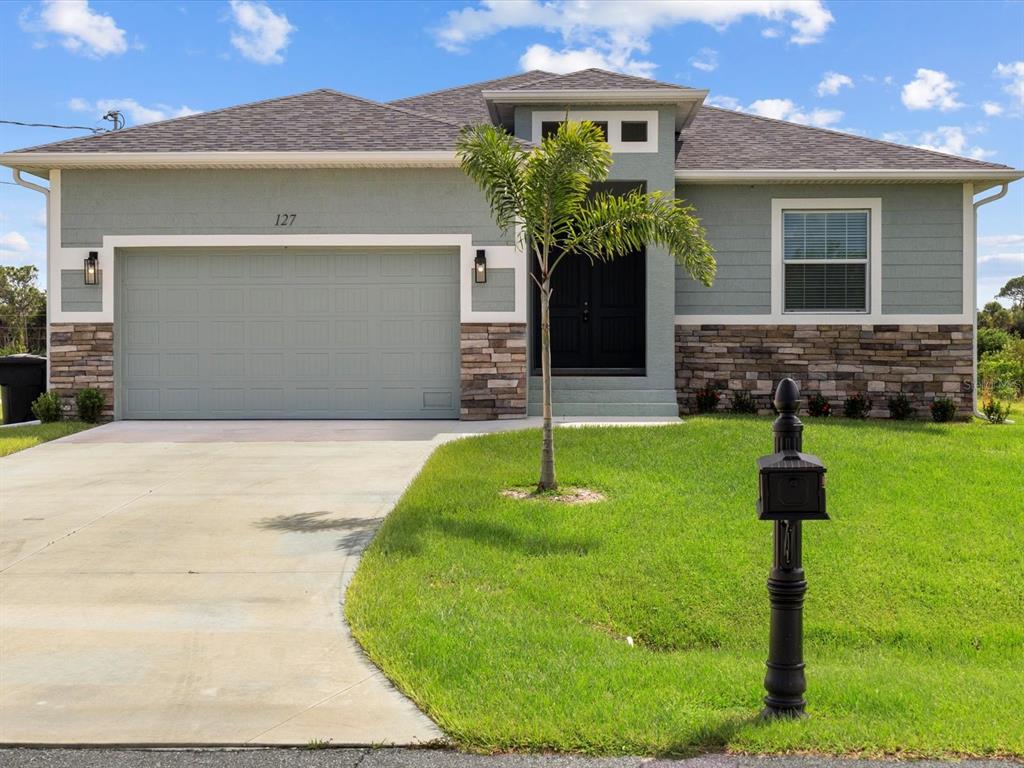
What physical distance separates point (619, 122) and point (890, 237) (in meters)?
4.63

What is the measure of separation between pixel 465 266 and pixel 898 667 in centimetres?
937

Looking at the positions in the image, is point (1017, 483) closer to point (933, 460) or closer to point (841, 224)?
point (933, 460)

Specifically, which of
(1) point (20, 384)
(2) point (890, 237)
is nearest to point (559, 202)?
(2) point (890, 237)

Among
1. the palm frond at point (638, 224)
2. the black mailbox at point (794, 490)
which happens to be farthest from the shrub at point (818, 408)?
the black mailbox at point (794, 490)

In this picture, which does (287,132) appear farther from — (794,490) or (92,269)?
(794,490)

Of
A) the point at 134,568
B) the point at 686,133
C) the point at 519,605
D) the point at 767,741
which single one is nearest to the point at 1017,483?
the point at 519,605

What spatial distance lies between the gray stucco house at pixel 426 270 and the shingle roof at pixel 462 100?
→ 8.81 ft

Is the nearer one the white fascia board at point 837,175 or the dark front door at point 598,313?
the white fascia board at point 837,175

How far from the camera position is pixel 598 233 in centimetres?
885

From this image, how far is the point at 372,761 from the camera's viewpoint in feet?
12.1

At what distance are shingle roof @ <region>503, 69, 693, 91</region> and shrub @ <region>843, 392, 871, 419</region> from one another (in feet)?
17.6

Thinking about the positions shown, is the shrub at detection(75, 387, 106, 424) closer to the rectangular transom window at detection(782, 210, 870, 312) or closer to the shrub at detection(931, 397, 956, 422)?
the rectangular transom window at detection(782, 210, 870, 312)

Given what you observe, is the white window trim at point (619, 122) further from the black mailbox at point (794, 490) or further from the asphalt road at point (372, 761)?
the asphalt road at point (372, 761)

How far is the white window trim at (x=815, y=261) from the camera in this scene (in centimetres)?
1452
